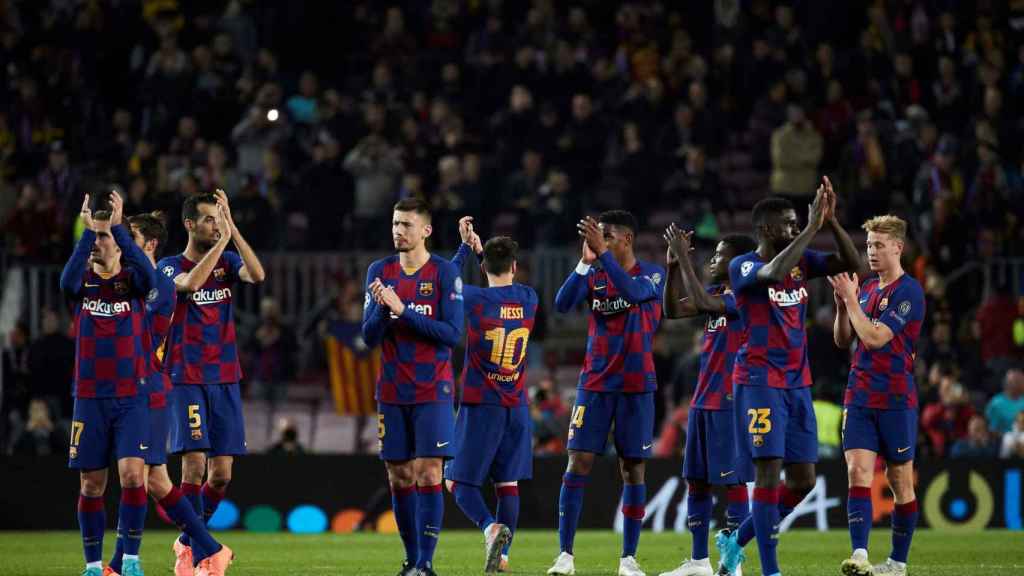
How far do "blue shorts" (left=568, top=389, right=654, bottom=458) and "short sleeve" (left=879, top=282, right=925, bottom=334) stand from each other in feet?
5.91

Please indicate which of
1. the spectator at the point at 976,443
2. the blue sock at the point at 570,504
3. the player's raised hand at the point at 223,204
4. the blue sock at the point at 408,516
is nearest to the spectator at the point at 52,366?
the player's raised hand at the point at 223,204

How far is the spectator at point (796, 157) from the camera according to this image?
2216 cm

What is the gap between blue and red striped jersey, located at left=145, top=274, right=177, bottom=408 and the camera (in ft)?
36.8

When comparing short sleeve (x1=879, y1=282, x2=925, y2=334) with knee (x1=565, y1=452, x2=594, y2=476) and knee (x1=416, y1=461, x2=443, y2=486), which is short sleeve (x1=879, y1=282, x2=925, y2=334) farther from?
knee (x1=416, y1=461, x2=443, y2=486)

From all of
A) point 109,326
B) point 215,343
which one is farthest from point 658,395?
point 109,326

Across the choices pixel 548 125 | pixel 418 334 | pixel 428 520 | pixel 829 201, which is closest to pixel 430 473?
pixel 428 520

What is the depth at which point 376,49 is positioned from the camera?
2564 cm

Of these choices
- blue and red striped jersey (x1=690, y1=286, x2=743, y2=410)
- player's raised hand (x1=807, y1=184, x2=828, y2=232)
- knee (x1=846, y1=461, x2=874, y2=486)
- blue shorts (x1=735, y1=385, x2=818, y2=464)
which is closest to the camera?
player's raised hand (x1=807, y1=184, x2=828, y2=232)

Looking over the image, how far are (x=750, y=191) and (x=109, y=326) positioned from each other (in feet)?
46.0

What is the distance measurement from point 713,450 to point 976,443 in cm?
769

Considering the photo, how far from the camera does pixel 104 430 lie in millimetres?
10859

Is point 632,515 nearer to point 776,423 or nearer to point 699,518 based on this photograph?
point 699,518

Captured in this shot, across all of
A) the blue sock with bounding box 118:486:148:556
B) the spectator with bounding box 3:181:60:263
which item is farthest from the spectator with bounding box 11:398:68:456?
the blue sock with bounding box 118:486:148:556

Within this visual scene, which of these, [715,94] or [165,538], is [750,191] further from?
[165,538]
